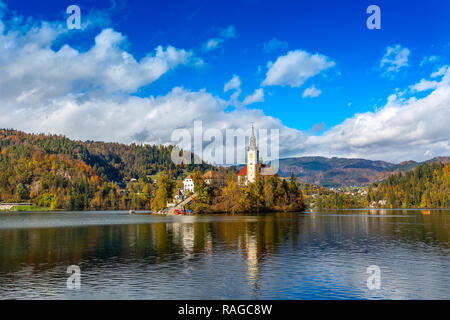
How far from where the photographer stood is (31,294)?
26.2m

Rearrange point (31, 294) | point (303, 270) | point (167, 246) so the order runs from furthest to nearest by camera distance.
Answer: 1. point (167, 246)
2. point (303, 270)
3. point (31, 294)

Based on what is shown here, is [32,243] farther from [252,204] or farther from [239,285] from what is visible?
[252,204]

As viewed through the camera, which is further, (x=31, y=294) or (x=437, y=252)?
(x=437, y=252)

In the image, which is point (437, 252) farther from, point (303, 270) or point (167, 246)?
point (167, 246)

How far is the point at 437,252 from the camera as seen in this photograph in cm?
4456

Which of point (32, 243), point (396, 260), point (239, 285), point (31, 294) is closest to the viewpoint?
point (31, 294)

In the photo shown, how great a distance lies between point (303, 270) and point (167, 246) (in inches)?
906

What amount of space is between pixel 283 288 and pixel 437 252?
26.2 m

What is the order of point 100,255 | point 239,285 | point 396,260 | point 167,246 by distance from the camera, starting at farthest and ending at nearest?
point 167,246 → point 100,255 → point 396,260 → point 239,285
